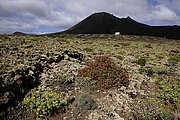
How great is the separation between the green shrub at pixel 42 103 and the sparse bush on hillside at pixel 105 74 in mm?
3385

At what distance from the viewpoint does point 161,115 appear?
43.3 ft

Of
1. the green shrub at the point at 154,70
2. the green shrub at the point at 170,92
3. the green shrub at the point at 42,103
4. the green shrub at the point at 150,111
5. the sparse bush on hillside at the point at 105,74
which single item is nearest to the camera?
the green shrub at the point at 42,103

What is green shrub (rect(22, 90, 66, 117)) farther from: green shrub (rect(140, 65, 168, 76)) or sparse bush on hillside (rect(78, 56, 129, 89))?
green shrub (rect(140, 65, 168, 76))

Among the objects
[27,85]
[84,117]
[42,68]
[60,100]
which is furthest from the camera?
[42,68]

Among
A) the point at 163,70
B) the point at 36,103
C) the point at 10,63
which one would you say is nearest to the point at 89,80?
the point at 36,103

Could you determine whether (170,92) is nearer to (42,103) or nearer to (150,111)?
(150,111)

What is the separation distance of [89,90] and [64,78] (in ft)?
6.62

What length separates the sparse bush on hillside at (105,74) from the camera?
15.7m

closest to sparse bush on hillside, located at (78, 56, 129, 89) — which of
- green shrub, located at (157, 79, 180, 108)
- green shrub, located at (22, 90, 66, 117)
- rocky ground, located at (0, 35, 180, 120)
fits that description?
rocky ground, located at (0, 35, 180, 120)

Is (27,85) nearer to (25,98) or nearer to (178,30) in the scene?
(25,98)

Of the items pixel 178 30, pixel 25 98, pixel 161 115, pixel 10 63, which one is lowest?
pixel 178 30

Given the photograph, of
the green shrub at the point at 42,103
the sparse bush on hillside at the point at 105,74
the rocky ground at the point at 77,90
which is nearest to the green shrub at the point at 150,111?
the rocky ground at the point at 77,90

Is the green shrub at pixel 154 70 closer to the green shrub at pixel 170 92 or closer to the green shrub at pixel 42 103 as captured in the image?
the green shrub at pixel 170 92

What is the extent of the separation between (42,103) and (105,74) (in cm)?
511
